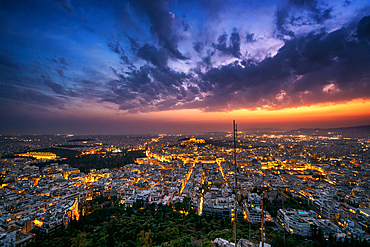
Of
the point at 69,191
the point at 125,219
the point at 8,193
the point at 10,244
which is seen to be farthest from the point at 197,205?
the point at 8,193

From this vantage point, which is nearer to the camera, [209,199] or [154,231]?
[154,231]

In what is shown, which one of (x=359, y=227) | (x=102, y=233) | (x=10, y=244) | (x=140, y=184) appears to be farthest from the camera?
(x=140, y=184)

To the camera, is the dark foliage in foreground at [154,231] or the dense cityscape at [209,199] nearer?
the dark foliage in foreground at [154,231]

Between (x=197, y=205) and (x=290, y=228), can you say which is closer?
(x=290, y=228)

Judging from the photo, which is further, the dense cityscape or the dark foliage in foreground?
the dense cityscape

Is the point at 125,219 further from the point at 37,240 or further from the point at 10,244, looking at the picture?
the point at 10,244

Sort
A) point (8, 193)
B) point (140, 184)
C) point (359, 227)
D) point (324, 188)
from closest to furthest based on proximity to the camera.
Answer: point (359, 227) < point (8, 193) < point (324, 188) < point (140, 184)

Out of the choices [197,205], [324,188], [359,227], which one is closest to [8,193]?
[197,205]

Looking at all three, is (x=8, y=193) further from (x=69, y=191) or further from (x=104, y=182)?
(x=104, y=182)

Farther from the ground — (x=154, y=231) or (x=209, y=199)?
(x=209, y=199)
